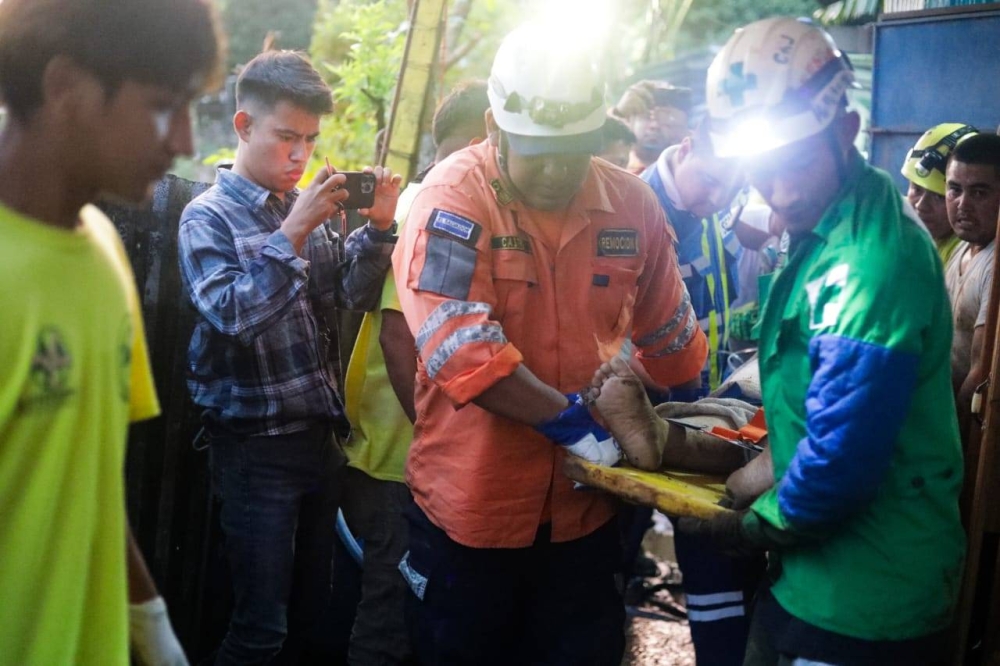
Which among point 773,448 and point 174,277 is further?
point 174,277

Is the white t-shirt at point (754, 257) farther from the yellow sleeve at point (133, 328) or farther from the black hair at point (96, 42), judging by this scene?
the black hair at point (96, 42)

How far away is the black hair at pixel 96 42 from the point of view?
1574 mm

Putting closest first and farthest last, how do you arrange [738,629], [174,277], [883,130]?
1. [738,629]
2. [174,277]
3. [883,130]

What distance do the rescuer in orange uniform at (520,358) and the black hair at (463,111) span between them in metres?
0.94

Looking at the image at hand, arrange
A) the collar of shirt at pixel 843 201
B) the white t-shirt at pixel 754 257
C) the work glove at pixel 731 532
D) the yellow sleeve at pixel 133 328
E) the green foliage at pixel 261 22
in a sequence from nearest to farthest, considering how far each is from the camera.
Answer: the yellow sleeve at pixel 133 328 < the collar of shirt at pixel 843 201 < the work glove at pixel 731 532 < the white t-shirt at pixel 754 257 < the green foliage at pixel 261 22

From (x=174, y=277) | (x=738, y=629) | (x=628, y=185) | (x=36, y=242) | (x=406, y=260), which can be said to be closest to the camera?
(x=36, y=242)

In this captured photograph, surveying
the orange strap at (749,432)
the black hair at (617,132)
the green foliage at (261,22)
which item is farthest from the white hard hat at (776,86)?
the green foliage at (261,22)

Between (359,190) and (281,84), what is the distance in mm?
453

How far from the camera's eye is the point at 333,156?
34.6 ft

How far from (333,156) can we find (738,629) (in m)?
7.87

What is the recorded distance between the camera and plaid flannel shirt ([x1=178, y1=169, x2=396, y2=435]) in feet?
10.8

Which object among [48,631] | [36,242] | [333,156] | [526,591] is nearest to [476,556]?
[526,591]

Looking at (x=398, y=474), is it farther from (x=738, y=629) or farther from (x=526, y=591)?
(x=738, y=629)

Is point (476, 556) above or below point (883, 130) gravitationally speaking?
below
